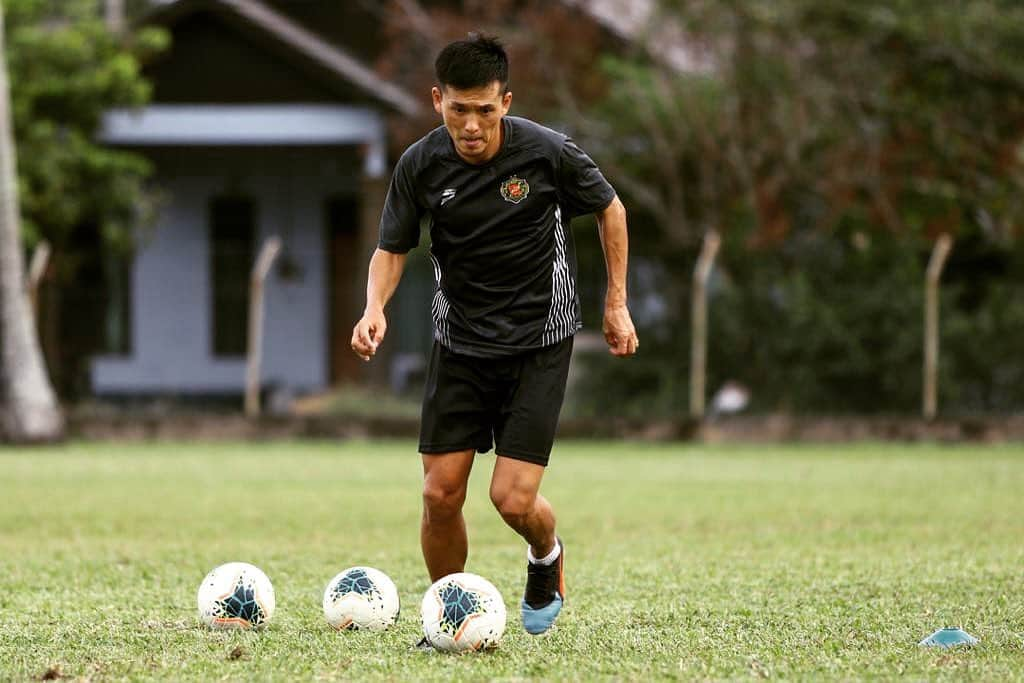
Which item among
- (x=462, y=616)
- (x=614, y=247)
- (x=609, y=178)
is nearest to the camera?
(x=462, y=616)

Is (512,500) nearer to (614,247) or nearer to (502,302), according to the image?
(502,302)

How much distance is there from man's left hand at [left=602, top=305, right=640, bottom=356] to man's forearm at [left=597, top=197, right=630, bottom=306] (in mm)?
63

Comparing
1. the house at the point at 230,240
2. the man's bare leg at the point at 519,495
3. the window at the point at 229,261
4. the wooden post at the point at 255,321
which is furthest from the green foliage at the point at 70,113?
the man's bare leg at the point at 519,495

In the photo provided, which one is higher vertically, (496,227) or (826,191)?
(826,191)

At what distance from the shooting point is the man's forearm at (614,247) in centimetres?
611

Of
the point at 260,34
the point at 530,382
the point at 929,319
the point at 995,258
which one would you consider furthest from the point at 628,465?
the point at 260,34

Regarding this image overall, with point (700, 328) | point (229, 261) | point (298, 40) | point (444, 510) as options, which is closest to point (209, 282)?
point (229, 261)

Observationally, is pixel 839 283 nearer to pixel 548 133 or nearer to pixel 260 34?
pixel 260 34

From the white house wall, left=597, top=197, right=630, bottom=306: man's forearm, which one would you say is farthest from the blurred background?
left=597, top=197, right=630, bottom=306: man's forearm

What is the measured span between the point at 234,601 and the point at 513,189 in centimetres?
180

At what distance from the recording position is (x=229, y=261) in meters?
24.5

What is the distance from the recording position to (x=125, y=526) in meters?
10.2

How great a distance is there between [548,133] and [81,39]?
17.3 meters

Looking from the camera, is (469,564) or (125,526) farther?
(125,526)
